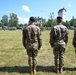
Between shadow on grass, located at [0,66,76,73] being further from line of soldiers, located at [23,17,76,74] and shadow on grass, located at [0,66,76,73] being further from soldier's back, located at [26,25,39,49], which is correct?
soldier's back, located at [26,25,39,49]

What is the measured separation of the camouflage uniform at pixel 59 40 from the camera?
1013cm

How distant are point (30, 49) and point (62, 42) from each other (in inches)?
54.7

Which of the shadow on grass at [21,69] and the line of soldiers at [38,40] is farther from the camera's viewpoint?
the shadow on grass at [21,69]

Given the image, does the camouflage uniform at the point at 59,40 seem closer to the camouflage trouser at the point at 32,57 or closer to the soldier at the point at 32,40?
the soldier at the point at 32,40

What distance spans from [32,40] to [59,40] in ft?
3.77

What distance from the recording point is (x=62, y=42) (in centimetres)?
1028

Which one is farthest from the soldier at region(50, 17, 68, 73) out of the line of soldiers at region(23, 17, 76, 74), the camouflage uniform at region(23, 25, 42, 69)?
the camouflage uniform at region(23, 25, 42, 69)

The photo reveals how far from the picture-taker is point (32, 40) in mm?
10062

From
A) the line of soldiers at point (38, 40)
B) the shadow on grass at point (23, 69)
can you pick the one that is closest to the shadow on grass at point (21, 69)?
the shadow on grass at point (23, 69)

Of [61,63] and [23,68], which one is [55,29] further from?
[23,68]

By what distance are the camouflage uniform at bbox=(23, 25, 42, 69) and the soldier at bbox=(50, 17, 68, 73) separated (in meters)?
0.63

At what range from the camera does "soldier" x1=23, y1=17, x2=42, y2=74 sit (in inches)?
393

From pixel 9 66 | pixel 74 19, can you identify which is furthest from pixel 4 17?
pixel 9 66

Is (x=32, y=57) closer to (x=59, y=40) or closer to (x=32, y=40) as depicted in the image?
(x=32, y=40)
